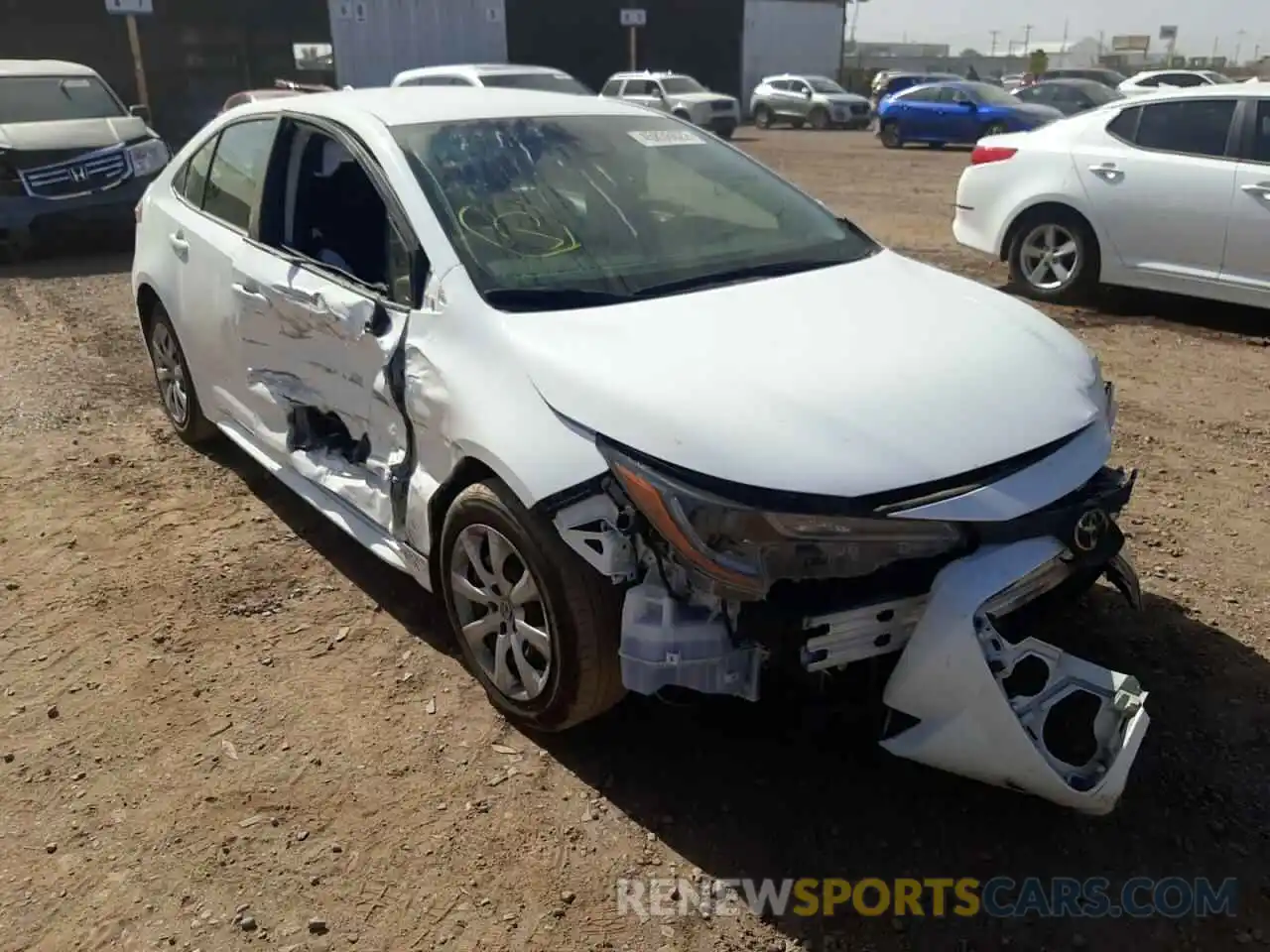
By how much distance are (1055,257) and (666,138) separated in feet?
15.8

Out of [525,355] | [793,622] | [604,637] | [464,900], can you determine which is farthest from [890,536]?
[464,900]

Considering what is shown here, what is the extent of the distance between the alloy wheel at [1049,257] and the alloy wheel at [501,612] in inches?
237

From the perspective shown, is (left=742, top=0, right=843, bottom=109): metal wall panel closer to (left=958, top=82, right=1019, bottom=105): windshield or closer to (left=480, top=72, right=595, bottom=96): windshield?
(left=958, top=82, right=1019, bottom=105): windshield

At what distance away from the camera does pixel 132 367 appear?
21.9 ft

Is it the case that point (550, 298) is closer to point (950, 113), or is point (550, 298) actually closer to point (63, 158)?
point (63, 158)

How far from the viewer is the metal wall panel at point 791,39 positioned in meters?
38.2

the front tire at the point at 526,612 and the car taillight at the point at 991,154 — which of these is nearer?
the front tire at the point at 526,612

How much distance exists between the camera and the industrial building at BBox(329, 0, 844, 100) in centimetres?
2914

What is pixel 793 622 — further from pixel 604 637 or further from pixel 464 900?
pixel 464 900

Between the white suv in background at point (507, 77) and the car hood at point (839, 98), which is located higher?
the white suv in background at point (507, 77)

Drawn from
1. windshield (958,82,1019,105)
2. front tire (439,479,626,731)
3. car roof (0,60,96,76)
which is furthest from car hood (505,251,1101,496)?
windshield (958,82,1019,105)

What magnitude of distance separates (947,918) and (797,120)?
3198 centimetres

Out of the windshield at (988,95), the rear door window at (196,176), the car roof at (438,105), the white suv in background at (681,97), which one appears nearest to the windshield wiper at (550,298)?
the car roof at (438,105)

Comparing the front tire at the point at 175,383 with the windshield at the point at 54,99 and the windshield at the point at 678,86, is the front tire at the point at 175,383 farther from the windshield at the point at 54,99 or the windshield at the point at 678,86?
the windshield at the point at 678,86
